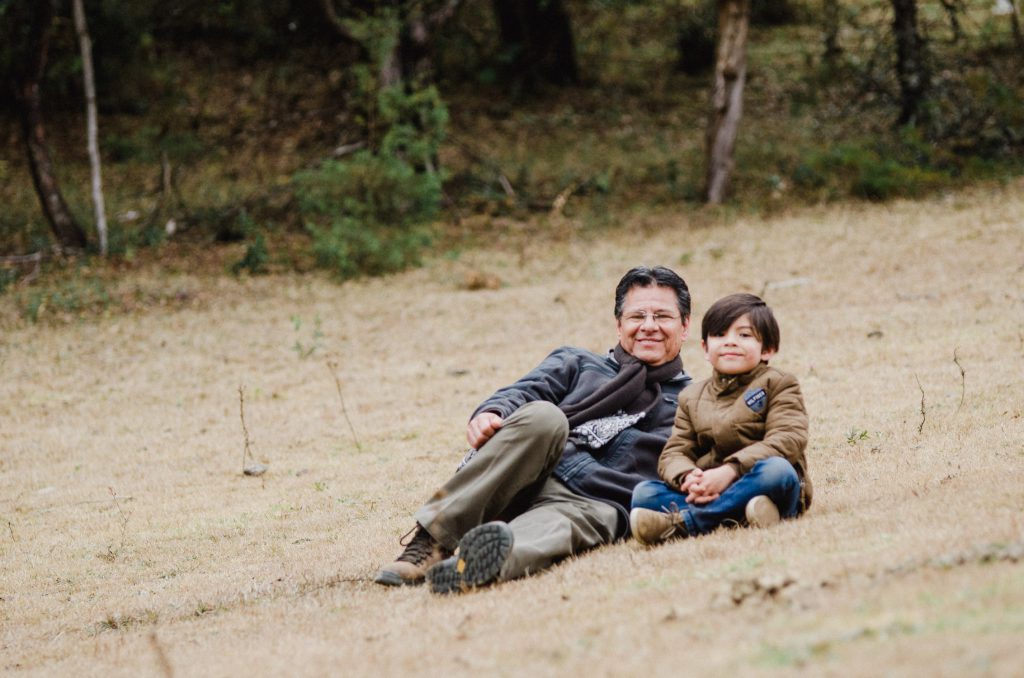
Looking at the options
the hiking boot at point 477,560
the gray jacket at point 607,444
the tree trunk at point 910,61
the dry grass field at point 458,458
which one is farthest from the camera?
the tree trunk at point 910,61

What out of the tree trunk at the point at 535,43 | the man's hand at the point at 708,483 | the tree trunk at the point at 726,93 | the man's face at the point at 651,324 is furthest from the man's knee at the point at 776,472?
the tree trunk at the point at 535,43

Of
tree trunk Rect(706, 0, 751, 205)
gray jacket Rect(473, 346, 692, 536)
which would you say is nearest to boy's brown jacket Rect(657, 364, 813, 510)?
gray jacket Rect(473, 346, 692, 536)

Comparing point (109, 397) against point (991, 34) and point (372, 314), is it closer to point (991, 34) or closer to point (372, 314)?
point (372, 314)

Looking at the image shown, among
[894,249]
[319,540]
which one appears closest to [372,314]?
[894,249]

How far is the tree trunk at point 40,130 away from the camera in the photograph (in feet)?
55.0

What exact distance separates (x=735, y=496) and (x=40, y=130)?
15.5 meters

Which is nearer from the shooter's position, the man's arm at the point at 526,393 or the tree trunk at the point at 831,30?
the man's arm at the point at 526,393

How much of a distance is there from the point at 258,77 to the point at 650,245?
14146 mm

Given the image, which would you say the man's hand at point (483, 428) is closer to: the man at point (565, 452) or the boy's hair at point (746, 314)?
the man at point (565, 452)

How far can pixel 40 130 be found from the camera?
57.3 ft

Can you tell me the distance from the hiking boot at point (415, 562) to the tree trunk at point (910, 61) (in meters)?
17.2

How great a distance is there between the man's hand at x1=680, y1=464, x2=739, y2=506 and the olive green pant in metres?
0.53

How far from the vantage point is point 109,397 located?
11.2 meters

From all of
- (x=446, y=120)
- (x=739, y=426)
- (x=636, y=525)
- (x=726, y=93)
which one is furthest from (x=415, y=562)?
(x=726, y=93)
